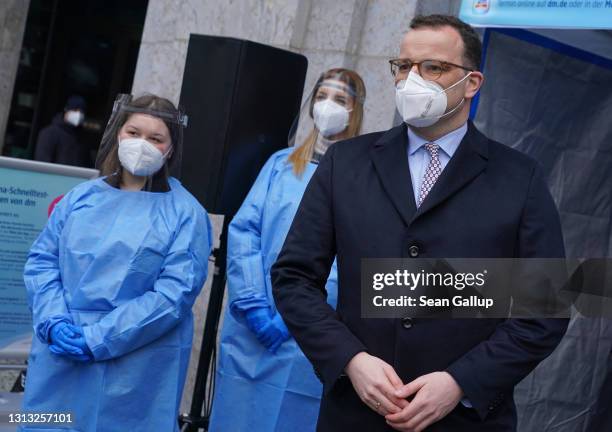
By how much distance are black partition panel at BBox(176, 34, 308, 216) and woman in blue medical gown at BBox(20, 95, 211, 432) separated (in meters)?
0.48

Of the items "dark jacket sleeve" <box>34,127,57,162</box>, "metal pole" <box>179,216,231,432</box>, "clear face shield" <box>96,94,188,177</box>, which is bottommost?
"metal pole" <box>179,216,231,432</box>

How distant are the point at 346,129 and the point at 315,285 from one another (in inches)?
76.2

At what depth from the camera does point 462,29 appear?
8.67 ft

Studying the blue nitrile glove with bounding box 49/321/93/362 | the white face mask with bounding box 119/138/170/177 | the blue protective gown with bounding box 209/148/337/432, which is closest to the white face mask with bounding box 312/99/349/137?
the blue protective gown with bounding box 209/148/337/432

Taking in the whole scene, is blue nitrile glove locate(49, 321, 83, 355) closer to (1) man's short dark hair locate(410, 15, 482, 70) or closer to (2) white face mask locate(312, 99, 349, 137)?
(2) white face mask locate(312, 99, 349, 137)

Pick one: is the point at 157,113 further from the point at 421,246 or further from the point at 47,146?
the point at 47,146

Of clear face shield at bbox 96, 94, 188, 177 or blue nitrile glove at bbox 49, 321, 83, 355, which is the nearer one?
blue nitrile glove at bbox 49, 321, 83, 355

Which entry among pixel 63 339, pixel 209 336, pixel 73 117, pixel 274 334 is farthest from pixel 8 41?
pixel 63 339

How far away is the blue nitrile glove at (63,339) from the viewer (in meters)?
3.68

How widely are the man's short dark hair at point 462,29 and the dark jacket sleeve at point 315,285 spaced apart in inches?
16.5

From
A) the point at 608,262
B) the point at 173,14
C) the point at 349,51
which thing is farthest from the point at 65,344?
the point at 173,14

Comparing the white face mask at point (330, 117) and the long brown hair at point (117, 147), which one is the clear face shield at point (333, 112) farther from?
the long brown hair at point (117, 147)

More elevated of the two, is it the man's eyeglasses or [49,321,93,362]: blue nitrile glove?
the man's eyeglasses

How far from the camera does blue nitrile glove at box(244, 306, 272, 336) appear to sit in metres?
4.10
